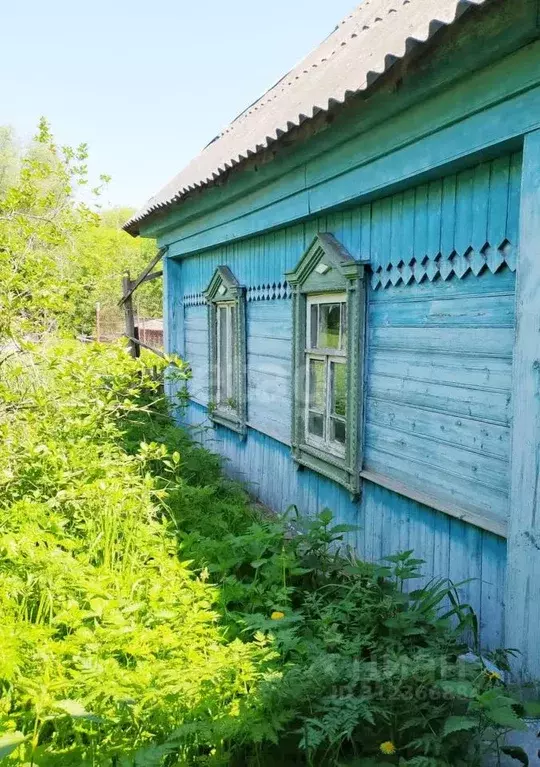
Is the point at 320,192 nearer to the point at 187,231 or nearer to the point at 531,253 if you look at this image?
the point at 531,253

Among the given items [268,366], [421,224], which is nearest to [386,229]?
[421,224]

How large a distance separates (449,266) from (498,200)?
0.47 meters

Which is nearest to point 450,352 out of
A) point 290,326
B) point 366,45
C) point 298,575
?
point 298,575

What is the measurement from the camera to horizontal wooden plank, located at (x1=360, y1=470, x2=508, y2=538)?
3.09 m

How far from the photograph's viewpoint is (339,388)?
4.78m

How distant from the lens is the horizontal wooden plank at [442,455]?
3154 mm

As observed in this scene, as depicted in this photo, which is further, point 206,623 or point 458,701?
point 206,623

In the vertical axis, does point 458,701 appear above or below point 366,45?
below

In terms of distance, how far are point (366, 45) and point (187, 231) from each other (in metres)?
3.99

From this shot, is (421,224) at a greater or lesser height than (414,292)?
greater

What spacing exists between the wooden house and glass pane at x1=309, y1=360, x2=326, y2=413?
0.02 metres

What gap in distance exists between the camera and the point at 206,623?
10.3 feet

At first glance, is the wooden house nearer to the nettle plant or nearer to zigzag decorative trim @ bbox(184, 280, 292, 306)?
zigzag decorative trim @ bbox(184, 280, 292, 306)

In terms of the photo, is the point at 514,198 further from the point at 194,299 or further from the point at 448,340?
the point at 194,299
